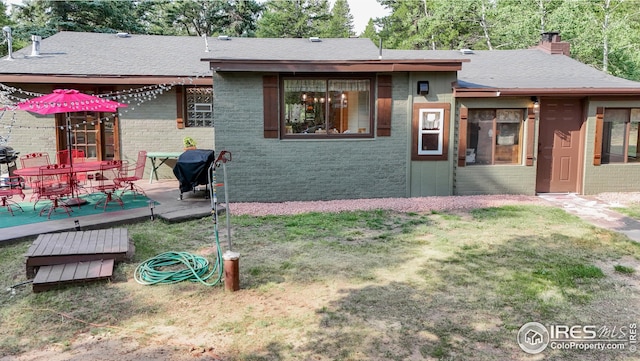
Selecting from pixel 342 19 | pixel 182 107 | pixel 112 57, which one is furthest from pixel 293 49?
pixel 342 19

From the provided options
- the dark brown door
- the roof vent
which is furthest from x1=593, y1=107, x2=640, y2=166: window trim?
the roof vent

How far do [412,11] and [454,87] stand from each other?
24.8 m

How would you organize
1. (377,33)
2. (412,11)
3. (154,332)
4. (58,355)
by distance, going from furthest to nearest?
(377,33)
(412,11)
(154,332)
(58,355)

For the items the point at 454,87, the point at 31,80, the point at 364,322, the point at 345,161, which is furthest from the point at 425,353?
the point at 31,80

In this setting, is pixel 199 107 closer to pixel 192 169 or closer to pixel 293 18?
pixel 192 169

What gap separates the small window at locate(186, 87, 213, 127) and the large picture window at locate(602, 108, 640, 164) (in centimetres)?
926

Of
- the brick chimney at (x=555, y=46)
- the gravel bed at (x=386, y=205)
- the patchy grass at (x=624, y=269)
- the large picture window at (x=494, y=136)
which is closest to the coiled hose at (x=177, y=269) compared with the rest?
the gravel bed at (x=386, y=205)

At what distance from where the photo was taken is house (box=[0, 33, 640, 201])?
28.8 ft

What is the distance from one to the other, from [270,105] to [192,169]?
6.46 ft

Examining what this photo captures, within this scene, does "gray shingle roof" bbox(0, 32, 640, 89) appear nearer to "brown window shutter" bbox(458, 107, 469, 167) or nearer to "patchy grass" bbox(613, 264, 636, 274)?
"brown window shutter" bbox(458, 107, 469, 167)

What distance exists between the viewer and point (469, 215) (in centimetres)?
797

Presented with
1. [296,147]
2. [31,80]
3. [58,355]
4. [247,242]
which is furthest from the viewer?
[31,80]

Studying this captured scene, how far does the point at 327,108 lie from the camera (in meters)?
9.06

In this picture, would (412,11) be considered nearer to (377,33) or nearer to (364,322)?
(377,33)
